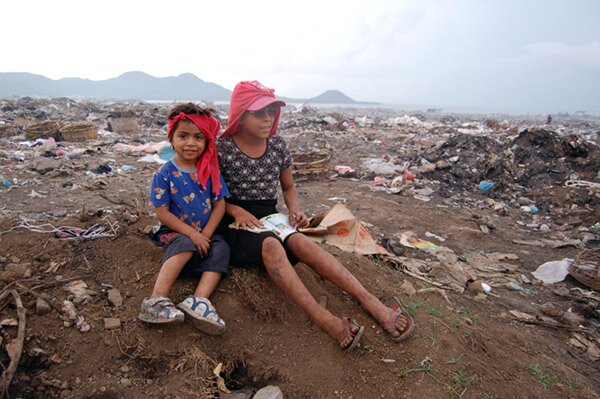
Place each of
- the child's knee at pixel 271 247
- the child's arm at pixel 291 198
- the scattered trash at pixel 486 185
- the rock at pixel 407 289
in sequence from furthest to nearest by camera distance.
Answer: the scattered trash at pixel 486 185
the rock at pixel 407 289
the child's arm at pixel 291 198
the child's knee at pixel 271 247

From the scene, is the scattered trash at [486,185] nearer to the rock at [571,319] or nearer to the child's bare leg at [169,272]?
the rock at [571,319]

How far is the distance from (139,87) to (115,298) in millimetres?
88344

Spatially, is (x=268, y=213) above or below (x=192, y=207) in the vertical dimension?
below

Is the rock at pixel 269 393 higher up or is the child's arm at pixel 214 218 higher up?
the child's arm at pixel 214 218

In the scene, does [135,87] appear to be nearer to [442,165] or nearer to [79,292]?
[442,165]

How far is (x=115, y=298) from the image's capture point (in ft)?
6.70

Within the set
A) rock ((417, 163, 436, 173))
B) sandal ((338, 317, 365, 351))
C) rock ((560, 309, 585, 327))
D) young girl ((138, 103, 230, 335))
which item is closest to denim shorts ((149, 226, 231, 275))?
young girl ((138, 103, 230, 335))

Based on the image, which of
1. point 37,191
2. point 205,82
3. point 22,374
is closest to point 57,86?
point 205,82

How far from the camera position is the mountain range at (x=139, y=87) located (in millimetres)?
63938

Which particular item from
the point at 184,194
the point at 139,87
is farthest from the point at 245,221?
the point at 139,87

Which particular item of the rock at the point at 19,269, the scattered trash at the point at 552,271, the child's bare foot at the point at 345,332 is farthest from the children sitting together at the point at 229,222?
the scattered trash at the point at 552,271

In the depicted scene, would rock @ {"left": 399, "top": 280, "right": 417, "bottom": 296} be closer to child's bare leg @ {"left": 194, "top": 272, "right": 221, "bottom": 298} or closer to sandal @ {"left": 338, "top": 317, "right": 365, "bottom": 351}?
sandal @ {"left": 338, "top": 317, "right": 365, "bottom": 351}

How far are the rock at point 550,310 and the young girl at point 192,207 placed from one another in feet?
9.35

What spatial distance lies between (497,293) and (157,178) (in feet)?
10.5
